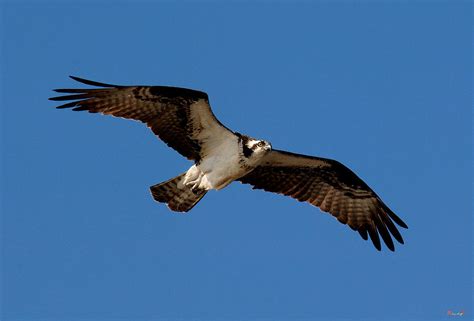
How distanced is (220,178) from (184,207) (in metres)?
0.84

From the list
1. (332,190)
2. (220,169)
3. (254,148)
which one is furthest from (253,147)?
(332,190)

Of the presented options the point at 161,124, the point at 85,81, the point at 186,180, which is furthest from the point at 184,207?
the point at 85,81

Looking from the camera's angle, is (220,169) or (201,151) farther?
(201,151)

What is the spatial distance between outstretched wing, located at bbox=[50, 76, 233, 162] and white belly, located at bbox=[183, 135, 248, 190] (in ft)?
0.57

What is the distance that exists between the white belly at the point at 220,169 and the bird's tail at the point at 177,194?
213 millimetres

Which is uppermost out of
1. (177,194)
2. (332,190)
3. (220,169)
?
(332,190)

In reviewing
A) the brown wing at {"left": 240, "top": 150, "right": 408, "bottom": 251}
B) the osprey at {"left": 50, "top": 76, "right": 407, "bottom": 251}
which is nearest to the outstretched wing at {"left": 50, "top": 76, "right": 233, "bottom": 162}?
the osprey at {"left": 50, "top": 76, "right": 407, "bottom": 251}

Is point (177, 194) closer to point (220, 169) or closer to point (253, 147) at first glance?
point (220, 169)

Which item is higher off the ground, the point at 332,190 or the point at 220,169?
the point at 332,190

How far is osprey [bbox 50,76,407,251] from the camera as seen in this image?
14.1 meters

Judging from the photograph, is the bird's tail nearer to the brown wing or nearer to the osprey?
the osprey

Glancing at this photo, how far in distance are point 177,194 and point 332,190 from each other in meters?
2.66

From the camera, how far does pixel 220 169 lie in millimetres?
14305

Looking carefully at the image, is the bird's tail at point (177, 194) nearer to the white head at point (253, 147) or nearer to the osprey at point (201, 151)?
the osprey at point (201, 151)
